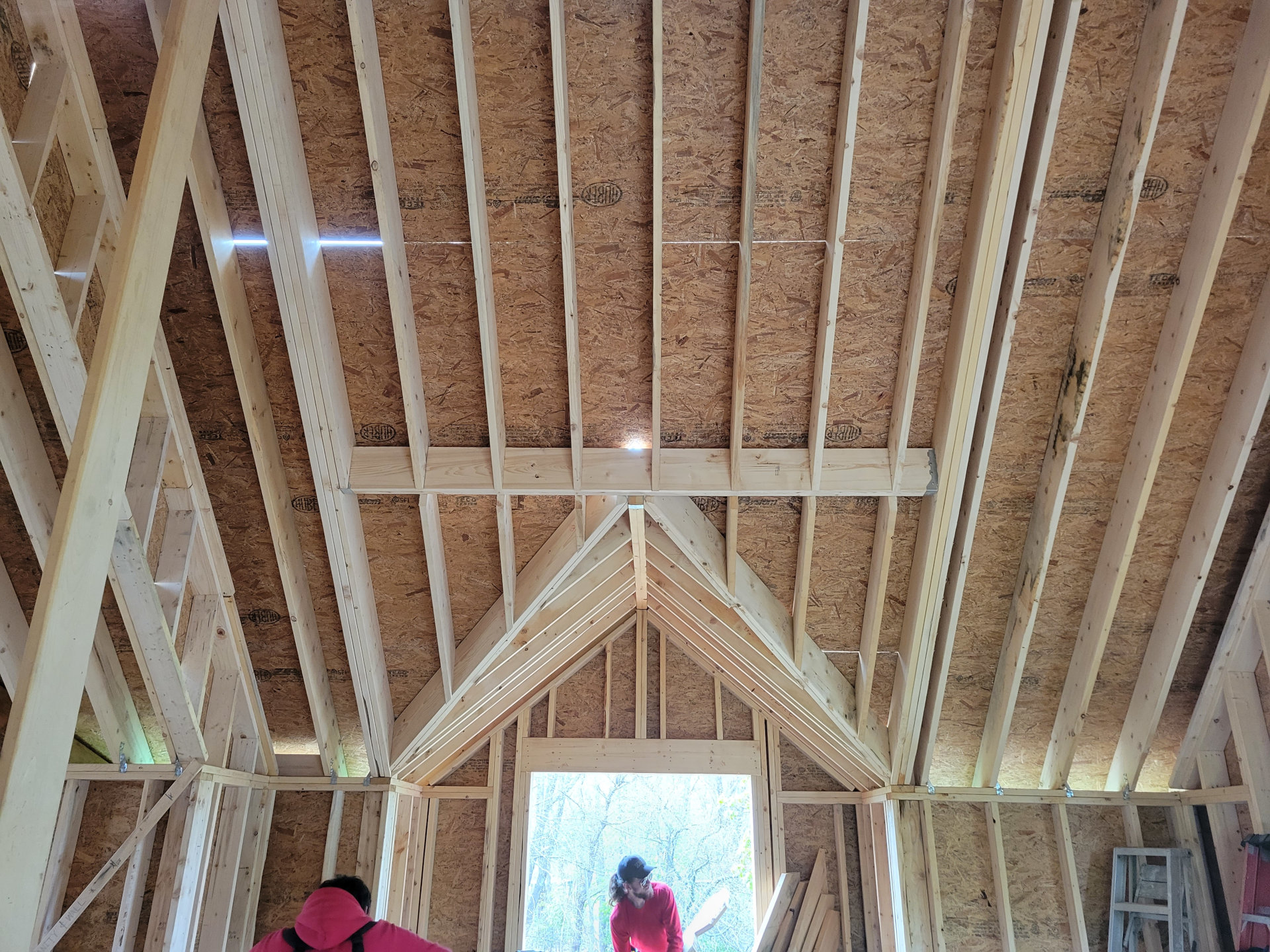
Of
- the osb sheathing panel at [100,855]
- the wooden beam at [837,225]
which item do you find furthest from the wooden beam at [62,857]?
the wooden beam at [837,225]

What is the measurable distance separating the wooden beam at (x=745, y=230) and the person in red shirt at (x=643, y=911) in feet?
7.88

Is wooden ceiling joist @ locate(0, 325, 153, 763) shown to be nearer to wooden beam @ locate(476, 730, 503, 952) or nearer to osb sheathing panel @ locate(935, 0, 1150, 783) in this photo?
wooden beam @ locate(476, 730, 503, 952)

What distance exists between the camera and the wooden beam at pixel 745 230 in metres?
3.82

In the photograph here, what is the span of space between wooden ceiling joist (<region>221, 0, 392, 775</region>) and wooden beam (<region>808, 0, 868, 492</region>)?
2.40 m

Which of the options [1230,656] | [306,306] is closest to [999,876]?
[1230,656]

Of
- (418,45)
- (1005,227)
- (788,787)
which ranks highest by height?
(418,45)

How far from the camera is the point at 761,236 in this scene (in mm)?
4371

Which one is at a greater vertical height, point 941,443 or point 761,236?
point 761,236

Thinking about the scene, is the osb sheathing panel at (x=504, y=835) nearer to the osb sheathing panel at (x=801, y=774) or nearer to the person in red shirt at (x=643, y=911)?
the person in red shirt at (x=643, y=911)

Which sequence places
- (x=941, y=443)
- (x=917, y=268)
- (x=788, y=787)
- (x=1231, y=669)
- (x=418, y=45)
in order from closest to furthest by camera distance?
(x=418, y=45) → (x=917, y=268) → (x=941, y=443) → (x=1231, y=669) → (x=788, y=787)

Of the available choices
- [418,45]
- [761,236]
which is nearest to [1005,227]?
[761,236]

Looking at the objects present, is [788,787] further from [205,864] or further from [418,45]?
[418,45]

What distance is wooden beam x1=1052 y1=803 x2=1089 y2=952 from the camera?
5.50 metres

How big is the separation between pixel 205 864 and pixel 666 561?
316 centimetres
